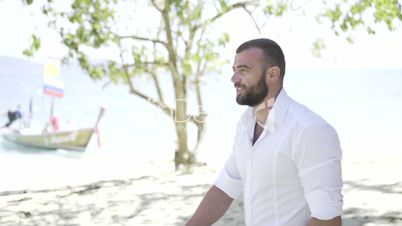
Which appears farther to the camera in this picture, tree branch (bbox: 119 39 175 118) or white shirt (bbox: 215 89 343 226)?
tree branch (bbox: 119 39 175 118)

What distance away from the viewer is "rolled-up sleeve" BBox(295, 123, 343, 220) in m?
1.78

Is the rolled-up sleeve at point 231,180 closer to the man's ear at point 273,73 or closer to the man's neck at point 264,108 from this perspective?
the man's neck at point 264,108

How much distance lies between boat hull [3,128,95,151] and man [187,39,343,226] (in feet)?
95.8

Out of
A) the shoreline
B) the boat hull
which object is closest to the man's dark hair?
the shoreline

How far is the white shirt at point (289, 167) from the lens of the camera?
1784 mm

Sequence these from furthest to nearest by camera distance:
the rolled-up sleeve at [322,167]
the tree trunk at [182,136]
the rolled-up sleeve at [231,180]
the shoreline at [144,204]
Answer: the tree trunk at [182,136] < the shoreline at [144,204] < the rolled-up sleeve at [231,180] < the rolled-up sleeve at [322,167]

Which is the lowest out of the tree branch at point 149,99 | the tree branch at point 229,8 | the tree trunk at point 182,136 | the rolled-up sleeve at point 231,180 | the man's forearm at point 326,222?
the tree trunk at point 182,136

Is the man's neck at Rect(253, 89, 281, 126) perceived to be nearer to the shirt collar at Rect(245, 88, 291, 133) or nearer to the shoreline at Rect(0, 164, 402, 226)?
the shirt collar at Rect(245, 88, 291, 133)

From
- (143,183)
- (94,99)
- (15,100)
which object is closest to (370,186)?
(143,183)

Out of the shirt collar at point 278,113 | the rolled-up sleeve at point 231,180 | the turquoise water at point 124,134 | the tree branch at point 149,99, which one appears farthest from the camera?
the turquoise water at point 124,134

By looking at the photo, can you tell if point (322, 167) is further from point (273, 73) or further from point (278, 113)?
point (273, 73)

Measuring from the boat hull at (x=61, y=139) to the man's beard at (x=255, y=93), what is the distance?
29.2m

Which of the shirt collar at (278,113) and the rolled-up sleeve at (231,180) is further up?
the shirt collar at (278,113)

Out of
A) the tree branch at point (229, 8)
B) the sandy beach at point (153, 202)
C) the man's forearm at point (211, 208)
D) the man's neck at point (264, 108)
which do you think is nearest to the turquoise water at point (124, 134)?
the tree branch at point (229, 8)
